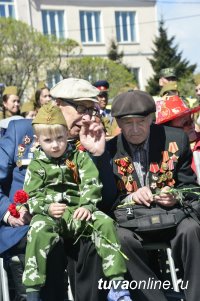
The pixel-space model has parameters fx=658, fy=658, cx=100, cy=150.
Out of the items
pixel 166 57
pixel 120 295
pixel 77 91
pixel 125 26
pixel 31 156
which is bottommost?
pixel 166 57

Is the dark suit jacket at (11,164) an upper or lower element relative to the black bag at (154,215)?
upper

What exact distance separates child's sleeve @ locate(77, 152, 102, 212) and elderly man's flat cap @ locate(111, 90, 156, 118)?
446 mm

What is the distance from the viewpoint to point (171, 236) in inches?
174

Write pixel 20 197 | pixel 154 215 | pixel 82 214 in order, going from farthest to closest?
1. pixel 154 215
2. pixel 20 197
3. pixel 82 214

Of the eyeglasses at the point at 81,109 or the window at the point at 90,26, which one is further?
the window at the point at 90,26

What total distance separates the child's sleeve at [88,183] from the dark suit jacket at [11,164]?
65 centimetres

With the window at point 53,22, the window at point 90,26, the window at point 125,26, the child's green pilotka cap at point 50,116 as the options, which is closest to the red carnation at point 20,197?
the child's green pilotka cap at point 50,116

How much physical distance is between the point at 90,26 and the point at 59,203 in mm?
42096

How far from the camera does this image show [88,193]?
4.16 metres

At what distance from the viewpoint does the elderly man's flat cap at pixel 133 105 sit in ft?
14.8

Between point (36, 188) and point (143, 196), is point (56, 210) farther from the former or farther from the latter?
point (143, 196)

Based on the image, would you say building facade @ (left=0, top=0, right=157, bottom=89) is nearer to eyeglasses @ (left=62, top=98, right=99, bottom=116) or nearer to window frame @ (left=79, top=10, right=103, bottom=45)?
window frame @ (left=79, top=10, right=103, bottom=45)

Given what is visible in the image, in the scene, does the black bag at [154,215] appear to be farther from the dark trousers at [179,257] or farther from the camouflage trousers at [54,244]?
the camouflage trousers at [54,244]

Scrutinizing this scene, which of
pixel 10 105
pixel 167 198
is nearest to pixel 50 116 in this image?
pixel 167 198
